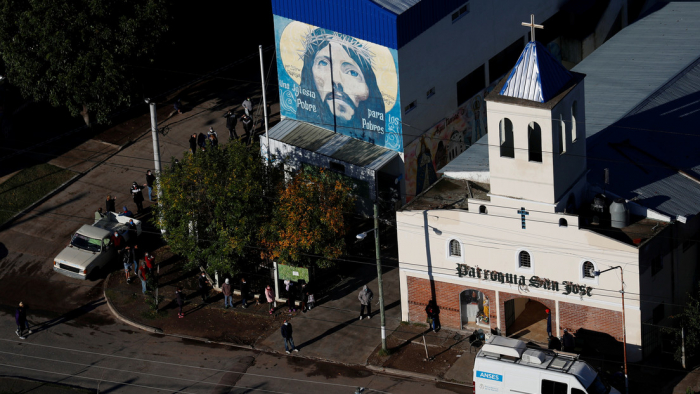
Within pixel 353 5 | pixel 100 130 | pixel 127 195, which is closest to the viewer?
pixel 353 5

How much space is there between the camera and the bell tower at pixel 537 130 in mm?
42000

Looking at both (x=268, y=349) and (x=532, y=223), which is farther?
(x=268, y=349)

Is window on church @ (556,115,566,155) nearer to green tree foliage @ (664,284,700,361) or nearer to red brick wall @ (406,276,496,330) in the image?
red brick wall @ (406,276,496,330)

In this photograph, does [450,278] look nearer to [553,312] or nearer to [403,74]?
[553,312]

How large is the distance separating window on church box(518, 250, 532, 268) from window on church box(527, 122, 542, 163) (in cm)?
395

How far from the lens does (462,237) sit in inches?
1795

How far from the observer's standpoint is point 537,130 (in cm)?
4331

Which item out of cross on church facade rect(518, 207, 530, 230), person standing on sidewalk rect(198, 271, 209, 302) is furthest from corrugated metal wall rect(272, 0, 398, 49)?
person standing on sidewalk rect(198, 271, 209, 302)

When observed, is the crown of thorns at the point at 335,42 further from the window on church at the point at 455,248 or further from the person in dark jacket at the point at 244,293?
the person in dark jacket at the point at 244,293

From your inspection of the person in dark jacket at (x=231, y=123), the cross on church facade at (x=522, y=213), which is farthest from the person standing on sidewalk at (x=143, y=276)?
the cross on church facade at (x=522, y=213)

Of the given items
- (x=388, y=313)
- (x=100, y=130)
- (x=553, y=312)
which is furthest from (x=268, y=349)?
(x=100, y=130)

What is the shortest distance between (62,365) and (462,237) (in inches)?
691

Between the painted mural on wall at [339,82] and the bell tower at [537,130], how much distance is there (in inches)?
410

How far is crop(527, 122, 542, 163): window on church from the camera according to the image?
141 ft
